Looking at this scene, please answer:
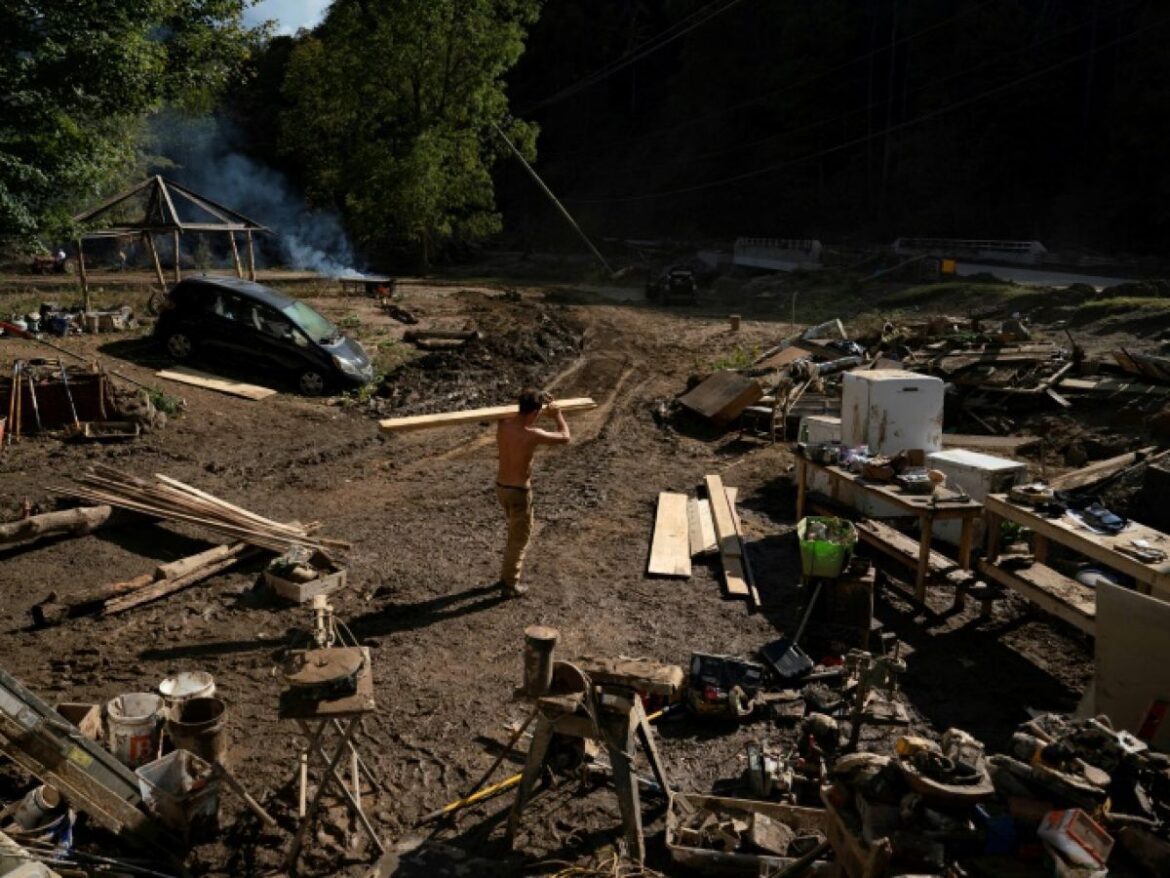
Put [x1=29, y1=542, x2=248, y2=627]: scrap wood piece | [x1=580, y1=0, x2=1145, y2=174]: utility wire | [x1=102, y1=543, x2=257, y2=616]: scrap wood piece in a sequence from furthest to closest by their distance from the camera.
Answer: [x1=580, y1=0, x2=1145, y2=174]: utility wire < [x1=102, y1=543, x2=257, y2=616]: scrap wood piece < [x1=29, y1=542, x2=248, y2=627]: scrap wood piece

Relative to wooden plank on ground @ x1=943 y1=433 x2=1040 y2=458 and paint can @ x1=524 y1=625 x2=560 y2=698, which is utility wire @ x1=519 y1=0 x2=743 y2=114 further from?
paint can @ x1=524 y1=625 x2=560 y2=698

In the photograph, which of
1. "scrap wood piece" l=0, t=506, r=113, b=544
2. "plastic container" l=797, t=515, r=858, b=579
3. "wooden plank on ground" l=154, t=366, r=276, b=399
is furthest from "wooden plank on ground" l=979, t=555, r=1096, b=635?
"wooden plank on ground" l=154, t=366, r=276, b=399

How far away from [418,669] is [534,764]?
2.56m

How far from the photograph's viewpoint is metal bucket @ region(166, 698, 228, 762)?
233 inches

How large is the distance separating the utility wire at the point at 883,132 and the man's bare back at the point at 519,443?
47.9 m

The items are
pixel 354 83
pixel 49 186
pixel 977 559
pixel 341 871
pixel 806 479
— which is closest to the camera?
pixel 341 871

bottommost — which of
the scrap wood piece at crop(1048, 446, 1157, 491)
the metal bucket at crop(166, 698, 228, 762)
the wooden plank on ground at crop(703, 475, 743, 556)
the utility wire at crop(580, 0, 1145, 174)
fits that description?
the wooden plank on ground at crop(703, 475, 743, 556)

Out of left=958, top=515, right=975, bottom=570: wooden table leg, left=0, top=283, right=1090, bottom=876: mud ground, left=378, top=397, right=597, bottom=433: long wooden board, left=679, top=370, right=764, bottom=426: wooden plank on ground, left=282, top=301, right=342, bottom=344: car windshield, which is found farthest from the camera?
left=282, top=301, right=342, bottom=344: car windshield

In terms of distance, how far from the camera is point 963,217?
49.9 metres

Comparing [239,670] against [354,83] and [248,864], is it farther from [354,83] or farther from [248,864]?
[354,83]

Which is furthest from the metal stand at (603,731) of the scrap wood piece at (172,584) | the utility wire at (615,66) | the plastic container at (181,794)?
the utility wire at (615,66)

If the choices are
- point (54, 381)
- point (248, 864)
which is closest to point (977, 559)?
point (248, 864)

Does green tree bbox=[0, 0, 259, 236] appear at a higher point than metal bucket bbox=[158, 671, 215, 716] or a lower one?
higher

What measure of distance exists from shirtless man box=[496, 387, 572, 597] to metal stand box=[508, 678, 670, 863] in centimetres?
347
